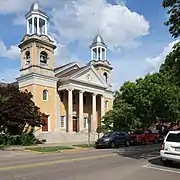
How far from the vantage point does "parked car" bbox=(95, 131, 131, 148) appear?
29.4 m

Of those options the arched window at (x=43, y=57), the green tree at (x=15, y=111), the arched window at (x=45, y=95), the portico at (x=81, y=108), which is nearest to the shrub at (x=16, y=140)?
the green tree at (x=15, y=111)

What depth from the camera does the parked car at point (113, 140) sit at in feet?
96.5

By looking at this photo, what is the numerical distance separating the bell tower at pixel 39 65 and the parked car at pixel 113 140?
15003 millimetres

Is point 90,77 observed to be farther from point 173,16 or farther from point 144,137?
point 173,16

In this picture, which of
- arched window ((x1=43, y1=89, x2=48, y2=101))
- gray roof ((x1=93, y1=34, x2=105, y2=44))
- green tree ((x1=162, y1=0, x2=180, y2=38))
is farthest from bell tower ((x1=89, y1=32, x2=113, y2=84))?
green tree ((x1=162, y1=0, x2=180, y2=38))

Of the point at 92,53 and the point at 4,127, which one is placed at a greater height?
the point at 92,53

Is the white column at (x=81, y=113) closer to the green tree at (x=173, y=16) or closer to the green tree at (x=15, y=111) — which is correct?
the green tree at (x=15, y=111)

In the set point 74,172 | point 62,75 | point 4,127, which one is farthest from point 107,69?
point 74,172

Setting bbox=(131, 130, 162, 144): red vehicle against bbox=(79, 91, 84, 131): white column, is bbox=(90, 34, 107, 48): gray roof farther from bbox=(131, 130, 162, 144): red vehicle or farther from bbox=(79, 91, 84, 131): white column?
bbox=(131, 130, 162, 144): red vehicle

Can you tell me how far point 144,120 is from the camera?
44969mm

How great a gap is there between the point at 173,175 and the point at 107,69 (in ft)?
158

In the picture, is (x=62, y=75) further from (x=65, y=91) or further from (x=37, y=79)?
(x=37, y=79)

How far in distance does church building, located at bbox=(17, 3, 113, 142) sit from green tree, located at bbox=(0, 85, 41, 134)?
6.22m

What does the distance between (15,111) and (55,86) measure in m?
14.1
